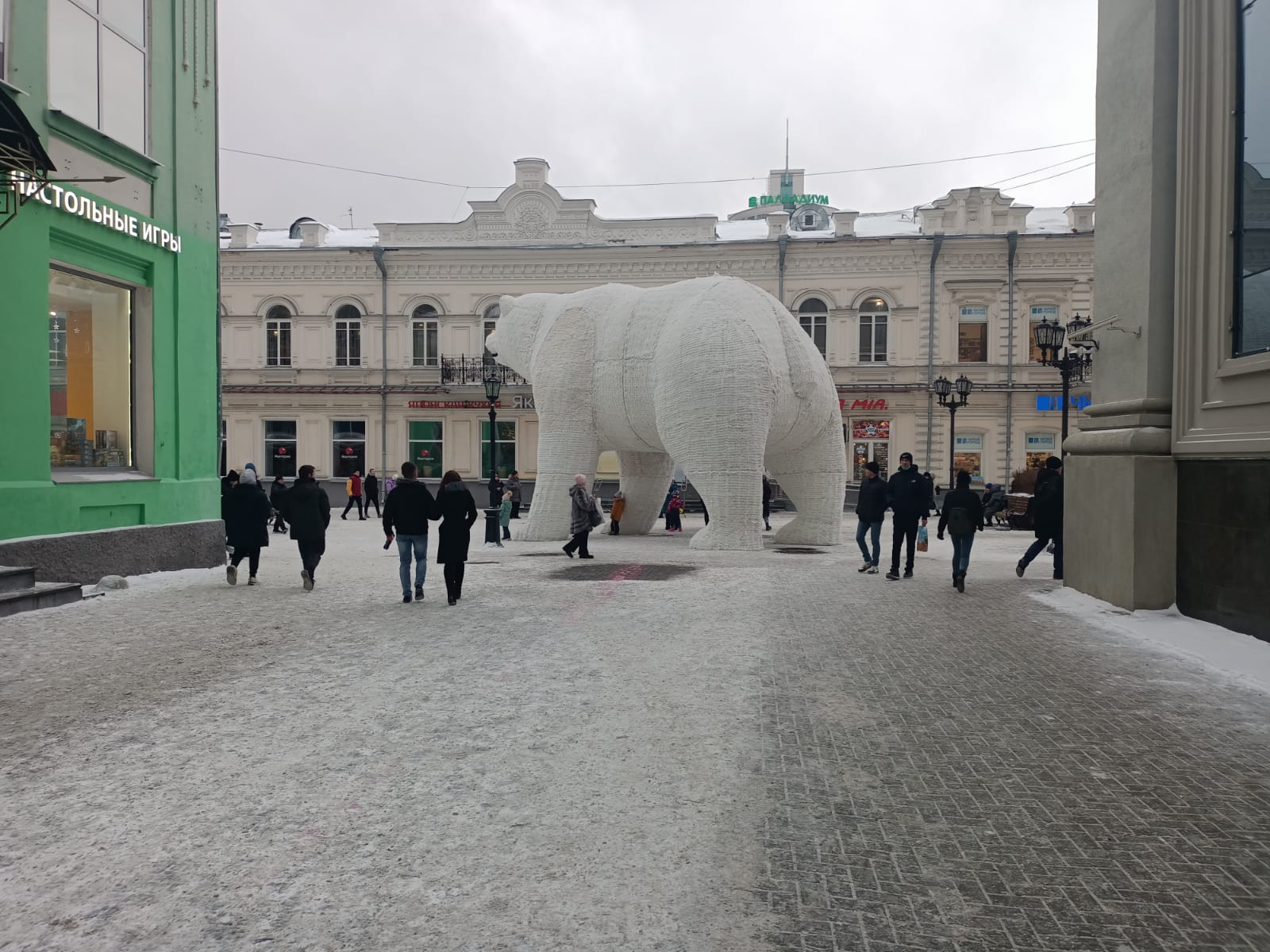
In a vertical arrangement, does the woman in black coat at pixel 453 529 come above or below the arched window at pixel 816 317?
below

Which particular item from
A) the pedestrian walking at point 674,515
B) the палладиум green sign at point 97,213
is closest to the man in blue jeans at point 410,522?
the палладиум green sign at point 97,213

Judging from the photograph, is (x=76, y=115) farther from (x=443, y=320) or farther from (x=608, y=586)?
(x=443, y=320)

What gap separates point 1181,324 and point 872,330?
2195cm

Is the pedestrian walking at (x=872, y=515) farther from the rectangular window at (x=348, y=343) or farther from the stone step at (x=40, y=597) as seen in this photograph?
the rectangular window at (x=348, y=343)

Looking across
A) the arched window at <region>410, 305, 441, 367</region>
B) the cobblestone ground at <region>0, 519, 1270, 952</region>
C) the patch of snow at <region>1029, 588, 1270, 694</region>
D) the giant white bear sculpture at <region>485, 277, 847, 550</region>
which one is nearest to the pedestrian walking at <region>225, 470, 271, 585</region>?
the cobblestone ground at <region>0, 519, 1270, 952</region>

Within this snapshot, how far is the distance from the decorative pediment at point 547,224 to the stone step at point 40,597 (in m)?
23.1

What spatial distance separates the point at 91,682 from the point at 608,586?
5.40 m

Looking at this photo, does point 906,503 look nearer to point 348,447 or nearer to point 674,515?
point 674,515

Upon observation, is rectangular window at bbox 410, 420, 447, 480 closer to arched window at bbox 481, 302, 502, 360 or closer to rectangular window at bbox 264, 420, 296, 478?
arched window at bbox 481, 302, 502, 360

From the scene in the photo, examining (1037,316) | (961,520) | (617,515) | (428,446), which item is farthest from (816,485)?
(428,446)

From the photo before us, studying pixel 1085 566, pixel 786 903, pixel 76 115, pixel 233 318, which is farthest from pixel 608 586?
pixel 233 318

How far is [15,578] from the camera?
8719 mm

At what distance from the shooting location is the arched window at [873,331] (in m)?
29.7

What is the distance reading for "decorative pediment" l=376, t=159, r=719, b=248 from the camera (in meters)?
30.3
